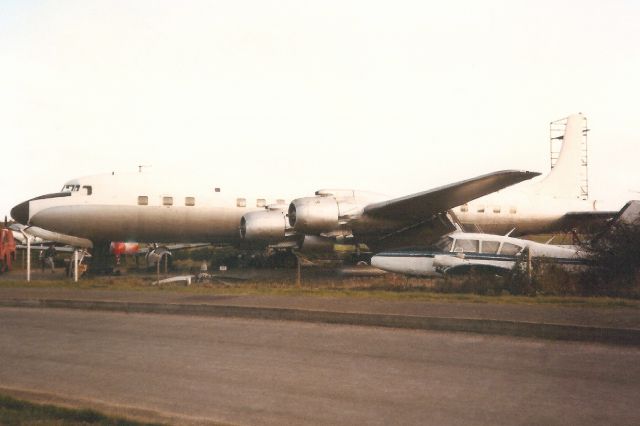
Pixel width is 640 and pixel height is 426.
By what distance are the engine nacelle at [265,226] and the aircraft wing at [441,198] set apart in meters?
3.31

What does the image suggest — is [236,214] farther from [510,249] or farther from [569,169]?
[569,169]

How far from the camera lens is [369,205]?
21.4m

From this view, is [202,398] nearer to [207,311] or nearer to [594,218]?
[207,311]

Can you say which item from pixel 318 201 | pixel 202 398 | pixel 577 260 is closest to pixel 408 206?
pixel 318 201

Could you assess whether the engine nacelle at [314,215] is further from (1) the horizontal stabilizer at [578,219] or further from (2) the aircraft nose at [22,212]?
(1) the horizontal stabilizer at [578,219]

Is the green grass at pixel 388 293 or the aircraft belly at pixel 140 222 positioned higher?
the aircraft belly at pixel 140 222

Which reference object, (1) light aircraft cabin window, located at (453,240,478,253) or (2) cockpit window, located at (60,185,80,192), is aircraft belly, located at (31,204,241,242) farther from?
(1) light aircraft cabin window, located at (453,240,478,253)

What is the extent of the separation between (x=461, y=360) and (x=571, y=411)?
7.28 feet

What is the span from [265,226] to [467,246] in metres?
7.96

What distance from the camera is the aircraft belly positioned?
2294cm

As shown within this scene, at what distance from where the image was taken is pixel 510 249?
16953 mm

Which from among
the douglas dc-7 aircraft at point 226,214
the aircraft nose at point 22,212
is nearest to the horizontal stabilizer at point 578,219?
the douglas dc-7 aircraft at point 226,214

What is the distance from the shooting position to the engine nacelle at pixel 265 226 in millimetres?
22031

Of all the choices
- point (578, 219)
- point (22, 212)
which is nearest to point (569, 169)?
point (578, 219)
